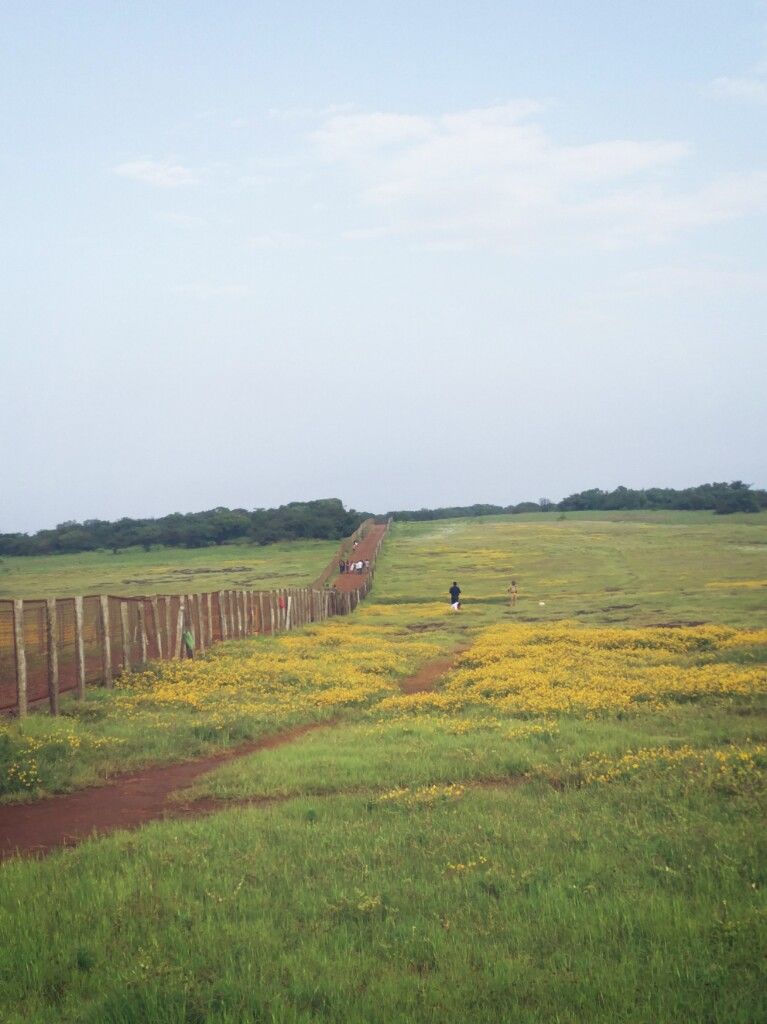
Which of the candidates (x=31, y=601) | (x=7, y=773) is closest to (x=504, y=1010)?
(x=7, y=773)

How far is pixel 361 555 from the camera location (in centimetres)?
8812

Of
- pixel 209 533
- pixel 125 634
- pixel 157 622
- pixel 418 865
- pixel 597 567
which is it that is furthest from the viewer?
pixel 209 533

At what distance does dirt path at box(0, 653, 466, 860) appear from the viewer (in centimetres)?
1091

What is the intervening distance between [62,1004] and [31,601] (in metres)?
12.9

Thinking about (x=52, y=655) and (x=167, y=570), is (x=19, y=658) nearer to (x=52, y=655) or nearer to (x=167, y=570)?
(x=52, y=655)

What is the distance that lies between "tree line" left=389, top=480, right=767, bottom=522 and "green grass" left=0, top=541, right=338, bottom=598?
53260 mm

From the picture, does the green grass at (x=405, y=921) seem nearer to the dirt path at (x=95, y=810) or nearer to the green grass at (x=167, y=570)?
the dirt path at (x=95, y=810)

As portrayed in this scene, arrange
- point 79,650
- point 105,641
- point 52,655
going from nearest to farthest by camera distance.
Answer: point 52,655 → point 79,650 → point 105,641

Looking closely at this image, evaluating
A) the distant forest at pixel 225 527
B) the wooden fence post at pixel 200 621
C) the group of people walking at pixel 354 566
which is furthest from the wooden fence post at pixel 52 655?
the distant forest at pixel 225 527

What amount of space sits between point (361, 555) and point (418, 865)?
260 ft

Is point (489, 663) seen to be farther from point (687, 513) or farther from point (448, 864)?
point (687, 513)

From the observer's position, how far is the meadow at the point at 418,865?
20.8 feet

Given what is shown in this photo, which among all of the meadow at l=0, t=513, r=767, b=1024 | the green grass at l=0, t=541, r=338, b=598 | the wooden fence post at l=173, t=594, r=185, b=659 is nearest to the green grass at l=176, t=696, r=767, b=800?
the meadow at l=0, t=513, r=767, b=1024

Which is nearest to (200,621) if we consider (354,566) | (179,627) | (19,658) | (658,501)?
(179,627)
